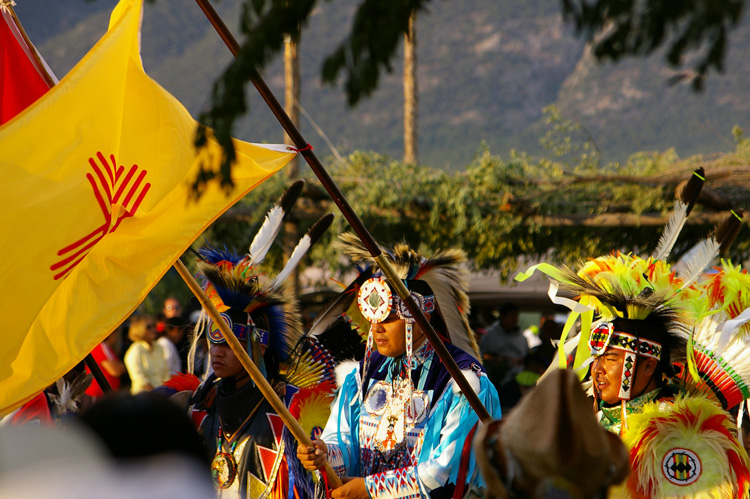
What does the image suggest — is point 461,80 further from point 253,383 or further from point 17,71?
point 17,71

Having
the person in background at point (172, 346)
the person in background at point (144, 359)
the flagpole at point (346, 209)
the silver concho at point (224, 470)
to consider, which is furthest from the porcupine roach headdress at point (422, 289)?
the person in background at point (172, 346)

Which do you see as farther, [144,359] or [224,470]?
[144,359]

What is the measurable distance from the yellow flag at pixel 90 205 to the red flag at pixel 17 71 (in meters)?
0.43

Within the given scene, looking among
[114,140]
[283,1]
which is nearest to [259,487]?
[114,140]

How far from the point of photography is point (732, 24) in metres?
1.35

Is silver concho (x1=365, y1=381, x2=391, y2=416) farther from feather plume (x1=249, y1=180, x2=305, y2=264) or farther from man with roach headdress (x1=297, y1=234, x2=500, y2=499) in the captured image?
feather plume (x1=249, y1=180, x2=305, y2=264)

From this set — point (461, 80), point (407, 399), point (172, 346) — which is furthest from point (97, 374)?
point (461, 80)

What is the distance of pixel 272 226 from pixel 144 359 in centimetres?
331

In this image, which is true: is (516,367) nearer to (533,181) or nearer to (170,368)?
(533,181)

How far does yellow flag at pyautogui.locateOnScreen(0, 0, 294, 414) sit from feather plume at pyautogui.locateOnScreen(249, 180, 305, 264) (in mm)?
792

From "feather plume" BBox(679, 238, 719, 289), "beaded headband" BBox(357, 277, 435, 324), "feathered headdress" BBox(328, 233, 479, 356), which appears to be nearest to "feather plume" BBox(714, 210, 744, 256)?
"feather plume" BBox(679, 238, 719, 289)

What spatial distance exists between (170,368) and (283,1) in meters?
6.57

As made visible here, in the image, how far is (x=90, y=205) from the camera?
326 centimetres

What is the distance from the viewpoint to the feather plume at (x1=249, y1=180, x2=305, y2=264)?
14.8ft
